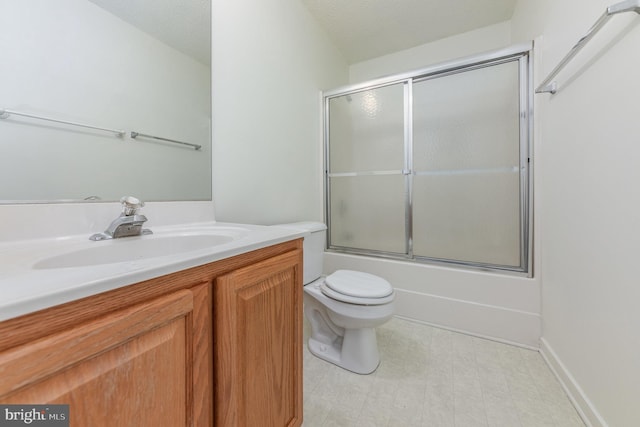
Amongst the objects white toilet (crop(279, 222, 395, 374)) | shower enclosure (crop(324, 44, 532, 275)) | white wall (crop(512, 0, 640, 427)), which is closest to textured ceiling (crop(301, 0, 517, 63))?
shower enclosure (crop(324, 44, 532, 275))

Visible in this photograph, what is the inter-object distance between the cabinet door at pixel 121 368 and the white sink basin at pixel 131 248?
19cm

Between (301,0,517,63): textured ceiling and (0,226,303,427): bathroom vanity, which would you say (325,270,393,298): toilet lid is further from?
(301,0,517,63): textured ceiling

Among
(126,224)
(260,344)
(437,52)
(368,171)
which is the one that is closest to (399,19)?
(437,52)

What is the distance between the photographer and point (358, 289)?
4.25ft

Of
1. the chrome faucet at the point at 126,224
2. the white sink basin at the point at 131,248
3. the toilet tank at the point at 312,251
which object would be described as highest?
the chrome faucet at the point at 126,224

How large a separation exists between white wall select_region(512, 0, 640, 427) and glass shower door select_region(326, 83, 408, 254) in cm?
89

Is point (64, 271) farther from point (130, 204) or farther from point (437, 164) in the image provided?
point (437, 164)

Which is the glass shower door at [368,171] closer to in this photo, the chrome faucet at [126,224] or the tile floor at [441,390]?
the tile floor at [441,390]

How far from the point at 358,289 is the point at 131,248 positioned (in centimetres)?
99

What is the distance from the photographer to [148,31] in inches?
39.7

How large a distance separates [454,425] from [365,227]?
141 centimetres

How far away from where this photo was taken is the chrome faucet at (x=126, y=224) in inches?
31.4

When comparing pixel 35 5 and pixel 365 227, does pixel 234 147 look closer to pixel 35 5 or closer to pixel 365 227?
pixel 35 5

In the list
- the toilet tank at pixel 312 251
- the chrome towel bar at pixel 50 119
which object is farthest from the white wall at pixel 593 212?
the chrome towel bar at pixel 50 119
